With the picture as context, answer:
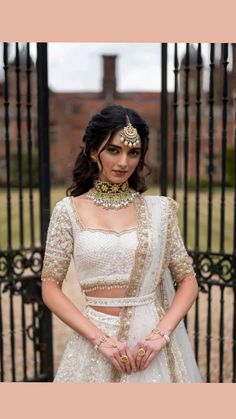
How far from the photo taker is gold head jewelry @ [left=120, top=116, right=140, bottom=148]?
1.88 metres

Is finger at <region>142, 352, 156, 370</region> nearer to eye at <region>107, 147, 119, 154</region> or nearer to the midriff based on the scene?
the midriff

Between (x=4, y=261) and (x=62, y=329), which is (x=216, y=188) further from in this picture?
(x=4, y=261)

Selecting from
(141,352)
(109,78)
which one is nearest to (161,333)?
(141,352)

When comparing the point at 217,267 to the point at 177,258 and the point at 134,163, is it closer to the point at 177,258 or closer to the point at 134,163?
the point at 177,258

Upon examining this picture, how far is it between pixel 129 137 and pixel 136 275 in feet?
1.65

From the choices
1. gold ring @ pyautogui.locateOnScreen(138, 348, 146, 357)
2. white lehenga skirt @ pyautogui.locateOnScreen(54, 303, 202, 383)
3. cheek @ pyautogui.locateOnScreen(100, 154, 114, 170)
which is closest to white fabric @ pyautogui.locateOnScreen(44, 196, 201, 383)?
white lehenga skirt @ pyautogui.locateOnScreen(54, 303, 202, 383)

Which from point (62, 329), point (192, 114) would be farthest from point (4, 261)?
point (192, 114)

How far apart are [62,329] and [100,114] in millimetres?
4606

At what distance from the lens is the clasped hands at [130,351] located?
1882mm

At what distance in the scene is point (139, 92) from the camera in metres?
26.9

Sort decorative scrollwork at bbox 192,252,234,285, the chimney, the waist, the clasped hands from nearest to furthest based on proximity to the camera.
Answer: the clasped hands, the waist, decorative scrollwork at bbox 192,252,234,285, the chimney

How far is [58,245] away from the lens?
6.48 ft

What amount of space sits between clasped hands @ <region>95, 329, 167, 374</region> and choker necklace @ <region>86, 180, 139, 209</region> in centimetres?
49

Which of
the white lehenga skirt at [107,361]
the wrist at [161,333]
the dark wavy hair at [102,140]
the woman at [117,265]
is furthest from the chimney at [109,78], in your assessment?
the wrist at [161,333]
